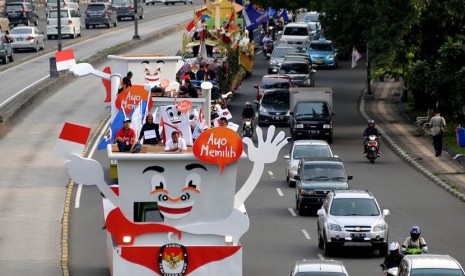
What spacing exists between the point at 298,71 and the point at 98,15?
38.4 meters

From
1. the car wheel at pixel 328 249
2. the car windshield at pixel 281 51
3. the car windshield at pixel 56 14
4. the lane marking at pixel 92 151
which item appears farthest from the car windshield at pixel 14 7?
the car wheel at pixel 328 249

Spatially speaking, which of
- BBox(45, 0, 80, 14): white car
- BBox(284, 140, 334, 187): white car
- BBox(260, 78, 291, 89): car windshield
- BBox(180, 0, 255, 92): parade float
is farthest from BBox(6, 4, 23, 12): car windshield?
BBox(284, 140, 334, 187): white car

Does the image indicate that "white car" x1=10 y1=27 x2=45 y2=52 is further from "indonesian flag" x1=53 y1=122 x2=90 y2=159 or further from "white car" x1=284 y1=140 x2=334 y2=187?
"indonesian flag" x1=53 y1=122 x2=90 y2=159

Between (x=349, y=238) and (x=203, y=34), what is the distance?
126ft

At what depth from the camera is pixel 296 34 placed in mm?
94125

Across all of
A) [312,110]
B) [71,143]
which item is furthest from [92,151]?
[71,143]

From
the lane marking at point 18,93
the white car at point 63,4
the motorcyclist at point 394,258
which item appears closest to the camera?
the motorcyclist at point 394,258

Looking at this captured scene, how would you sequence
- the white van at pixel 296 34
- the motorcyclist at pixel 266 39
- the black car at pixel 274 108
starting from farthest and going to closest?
the white van at pixel 296 34, the motorcyclist at pixel 266 39, the black car at pixel 274 108

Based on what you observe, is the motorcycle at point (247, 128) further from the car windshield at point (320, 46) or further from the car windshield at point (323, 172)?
the car windshield at point (320, 46)

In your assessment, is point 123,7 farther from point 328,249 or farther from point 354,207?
point 328,249

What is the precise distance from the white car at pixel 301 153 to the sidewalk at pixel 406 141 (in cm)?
367

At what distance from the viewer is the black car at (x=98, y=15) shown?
10800cm

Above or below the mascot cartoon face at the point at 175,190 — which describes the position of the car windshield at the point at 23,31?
below

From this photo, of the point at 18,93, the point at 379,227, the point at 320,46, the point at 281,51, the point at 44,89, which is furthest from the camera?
the point at 320,46
